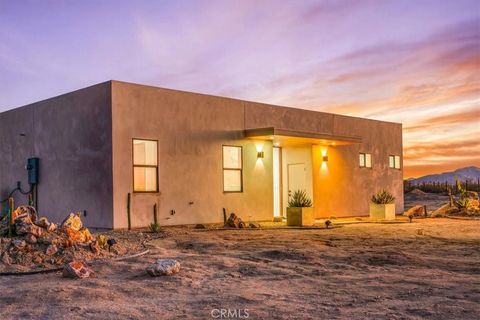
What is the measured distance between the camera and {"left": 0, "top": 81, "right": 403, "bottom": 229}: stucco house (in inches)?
531

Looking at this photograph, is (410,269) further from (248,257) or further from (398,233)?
(398,233)

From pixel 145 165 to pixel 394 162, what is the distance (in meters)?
12.7

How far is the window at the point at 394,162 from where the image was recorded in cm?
2252

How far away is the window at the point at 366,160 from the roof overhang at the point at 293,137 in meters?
2.55

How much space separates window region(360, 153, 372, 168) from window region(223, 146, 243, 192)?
663cm

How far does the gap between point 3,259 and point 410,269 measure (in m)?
5.92

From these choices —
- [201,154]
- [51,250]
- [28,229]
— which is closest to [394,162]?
[201,154]

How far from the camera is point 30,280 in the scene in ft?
22.9

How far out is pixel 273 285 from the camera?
6.64 metres

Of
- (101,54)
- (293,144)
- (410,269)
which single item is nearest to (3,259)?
(410,269)

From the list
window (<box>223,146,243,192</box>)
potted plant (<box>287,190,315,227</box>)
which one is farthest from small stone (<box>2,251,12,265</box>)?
potted plant (<box>287,190,315,227</box>)

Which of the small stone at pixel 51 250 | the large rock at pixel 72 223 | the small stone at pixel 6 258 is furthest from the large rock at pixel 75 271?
the large rock at pixel 72 223

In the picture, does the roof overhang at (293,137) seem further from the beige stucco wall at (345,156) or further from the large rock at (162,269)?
the large rock at (162,269)

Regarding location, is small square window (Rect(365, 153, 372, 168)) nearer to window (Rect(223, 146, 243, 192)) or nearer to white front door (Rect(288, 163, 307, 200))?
white front door (Rect(288, 163, 307, 200))
